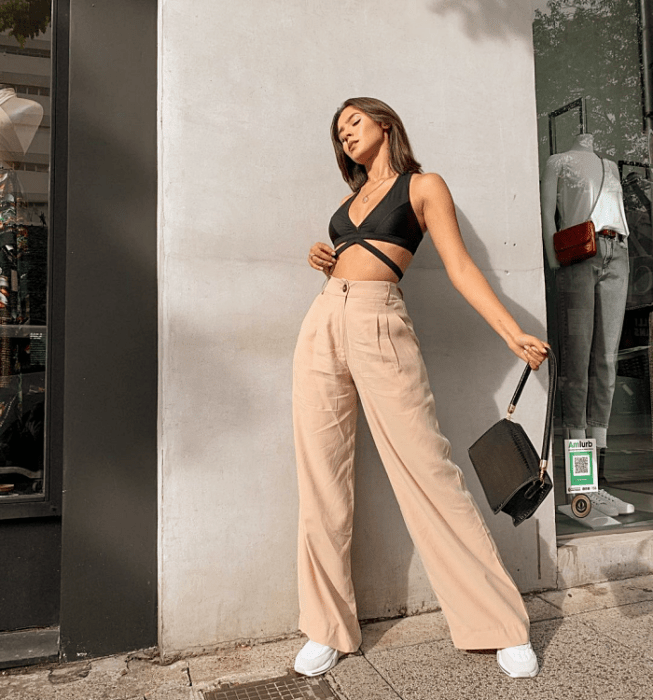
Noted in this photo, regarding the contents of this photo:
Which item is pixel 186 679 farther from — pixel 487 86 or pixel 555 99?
pixel 555 99

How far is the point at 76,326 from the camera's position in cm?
257

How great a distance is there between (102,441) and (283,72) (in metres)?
1.95

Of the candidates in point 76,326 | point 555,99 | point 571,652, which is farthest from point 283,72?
point 571,652

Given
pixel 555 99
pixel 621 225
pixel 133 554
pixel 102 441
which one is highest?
pixel 555 99

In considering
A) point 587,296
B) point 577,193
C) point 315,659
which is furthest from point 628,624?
point 577,193

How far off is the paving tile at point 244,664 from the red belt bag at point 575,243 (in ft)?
8.66

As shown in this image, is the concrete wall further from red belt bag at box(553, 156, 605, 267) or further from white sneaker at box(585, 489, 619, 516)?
white sneaker at box(585, 489, 619, 516)

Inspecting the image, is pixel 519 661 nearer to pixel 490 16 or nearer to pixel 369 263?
pixel 369 263

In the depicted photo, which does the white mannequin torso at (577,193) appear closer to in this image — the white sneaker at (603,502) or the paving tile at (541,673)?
the white sneaker at (603,502)

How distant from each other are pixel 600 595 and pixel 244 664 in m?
1.89

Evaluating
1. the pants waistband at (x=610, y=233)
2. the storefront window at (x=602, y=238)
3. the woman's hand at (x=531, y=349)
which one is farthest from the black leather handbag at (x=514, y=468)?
the pants waistband at (x=610, y=233)

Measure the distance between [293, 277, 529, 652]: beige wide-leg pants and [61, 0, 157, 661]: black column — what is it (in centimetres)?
73

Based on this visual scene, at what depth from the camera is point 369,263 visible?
241 centimetres

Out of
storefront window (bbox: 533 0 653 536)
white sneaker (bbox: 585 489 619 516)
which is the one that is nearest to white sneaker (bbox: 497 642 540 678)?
storefront window (bbox: 533 0 653 536)
